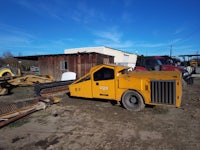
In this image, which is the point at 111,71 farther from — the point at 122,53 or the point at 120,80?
the point at 122,53

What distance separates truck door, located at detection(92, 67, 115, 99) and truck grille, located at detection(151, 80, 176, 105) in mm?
1606

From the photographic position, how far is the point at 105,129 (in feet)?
14.4

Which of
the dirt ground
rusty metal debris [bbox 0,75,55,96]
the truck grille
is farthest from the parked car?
rusty metal debris [bbox 0,75,55,96]

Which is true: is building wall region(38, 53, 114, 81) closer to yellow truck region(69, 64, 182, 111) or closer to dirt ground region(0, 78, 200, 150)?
yellow truck region(69, 64, 182, 111)

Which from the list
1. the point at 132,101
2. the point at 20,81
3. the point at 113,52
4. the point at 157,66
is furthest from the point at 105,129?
the point at 113,52

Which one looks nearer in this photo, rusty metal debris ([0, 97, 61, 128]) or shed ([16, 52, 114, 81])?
rusty metal debris ([0, 97, 61, 128])

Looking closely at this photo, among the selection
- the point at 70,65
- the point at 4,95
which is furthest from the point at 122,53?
the point at 4,95

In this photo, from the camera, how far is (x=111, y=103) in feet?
23.2

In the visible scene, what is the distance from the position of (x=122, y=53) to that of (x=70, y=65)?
22.8 meters

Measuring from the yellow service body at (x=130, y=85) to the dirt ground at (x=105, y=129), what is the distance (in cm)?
59

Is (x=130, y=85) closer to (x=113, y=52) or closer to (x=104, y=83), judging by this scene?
(x=104, y=83)

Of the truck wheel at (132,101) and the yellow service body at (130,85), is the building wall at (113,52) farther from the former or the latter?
the truck wheel at (132,101)

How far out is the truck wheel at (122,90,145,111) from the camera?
5.82 meters

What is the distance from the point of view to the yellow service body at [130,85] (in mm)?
5262
